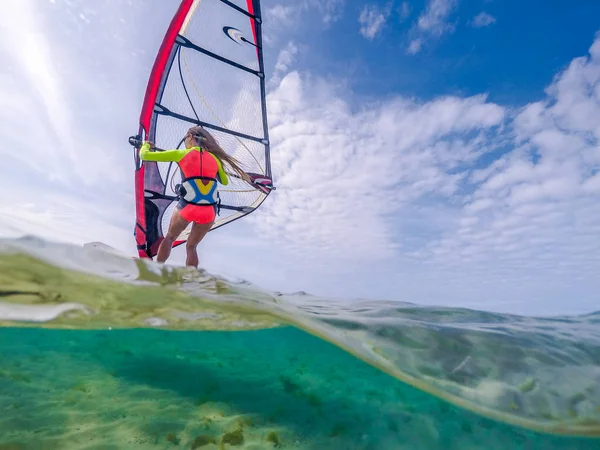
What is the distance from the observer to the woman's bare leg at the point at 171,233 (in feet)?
22.6

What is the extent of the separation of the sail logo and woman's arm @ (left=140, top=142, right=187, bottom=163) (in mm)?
5334

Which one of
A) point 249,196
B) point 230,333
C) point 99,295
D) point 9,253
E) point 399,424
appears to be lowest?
point 399,424

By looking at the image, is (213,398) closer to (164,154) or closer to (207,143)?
(164,154)

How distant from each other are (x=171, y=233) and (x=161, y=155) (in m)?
1.78

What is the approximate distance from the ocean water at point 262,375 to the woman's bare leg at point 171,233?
0.68 m

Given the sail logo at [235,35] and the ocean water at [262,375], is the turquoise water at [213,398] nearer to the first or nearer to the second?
the ocean water at [262,375]

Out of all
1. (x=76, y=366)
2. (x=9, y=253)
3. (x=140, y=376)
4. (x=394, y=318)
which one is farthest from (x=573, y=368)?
(x=76, y=366)

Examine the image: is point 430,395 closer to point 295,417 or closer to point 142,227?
point 295,417

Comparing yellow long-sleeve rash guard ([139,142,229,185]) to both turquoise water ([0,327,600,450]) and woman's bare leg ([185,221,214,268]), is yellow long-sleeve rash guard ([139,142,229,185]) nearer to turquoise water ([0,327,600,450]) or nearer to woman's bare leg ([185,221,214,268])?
woman's bare leg ([185,221,214,268])

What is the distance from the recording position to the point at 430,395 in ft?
24.1

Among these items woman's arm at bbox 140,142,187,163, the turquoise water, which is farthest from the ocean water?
woman's arm at bbox 140,142,187,163

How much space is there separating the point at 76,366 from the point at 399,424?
27.1ft

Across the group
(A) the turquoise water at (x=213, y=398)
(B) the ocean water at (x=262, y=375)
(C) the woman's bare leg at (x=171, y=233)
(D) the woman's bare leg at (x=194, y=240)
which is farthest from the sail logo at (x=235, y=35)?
(A) the turquoise water at (x=213, y=398)

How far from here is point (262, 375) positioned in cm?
927
